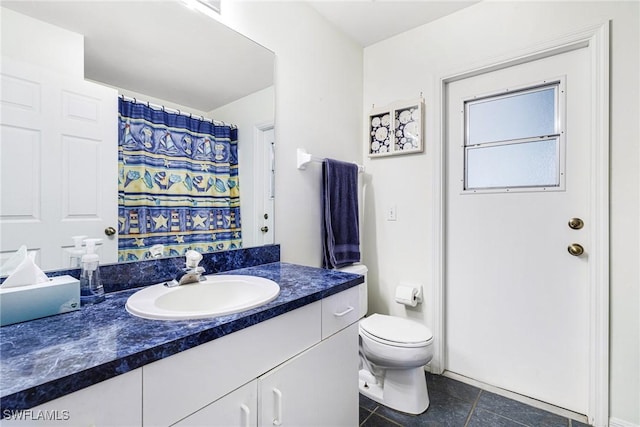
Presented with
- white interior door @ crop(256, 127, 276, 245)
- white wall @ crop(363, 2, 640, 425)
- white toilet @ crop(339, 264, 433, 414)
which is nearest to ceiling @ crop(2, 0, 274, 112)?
white interior door @ crop(256, 127, 276, 245)

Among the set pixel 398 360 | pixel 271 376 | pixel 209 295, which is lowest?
pixel 398 360

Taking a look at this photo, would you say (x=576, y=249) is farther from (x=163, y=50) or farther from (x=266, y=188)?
(x=163, y=50)

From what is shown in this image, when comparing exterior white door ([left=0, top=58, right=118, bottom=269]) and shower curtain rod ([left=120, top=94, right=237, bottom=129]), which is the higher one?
shower curtain rod ([left=120, top=94, right=237, bottom=129])

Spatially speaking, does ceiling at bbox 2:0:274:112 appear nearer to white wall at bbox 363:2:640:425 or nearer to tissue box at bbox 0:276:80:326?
tissue box at bbox 0:276:80:326

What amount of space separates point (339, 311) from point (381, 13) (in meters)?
1.80

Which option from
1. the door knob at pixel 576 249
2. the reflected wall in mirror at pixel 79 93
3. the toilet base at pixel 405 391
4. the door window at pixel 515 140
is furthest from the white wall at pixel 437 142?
the reflected wall in mirror at pixel 79 93

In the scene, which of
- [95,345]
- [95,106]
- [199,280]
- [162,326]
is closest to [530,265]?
[199,280]

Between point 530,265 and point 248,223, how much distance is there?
61.8 inches

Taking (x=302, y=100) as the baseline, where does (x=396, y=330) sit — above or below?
below

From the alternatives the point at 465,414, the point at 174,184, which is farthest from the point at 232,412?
the point at 465,414

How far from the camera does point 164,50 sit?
118cm

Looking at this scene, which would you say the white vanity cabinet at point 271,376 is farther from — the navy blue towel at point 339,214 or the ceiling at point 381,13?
the ceiling at point 381,13

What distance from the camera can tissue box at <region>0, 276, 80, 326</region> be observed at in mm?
710

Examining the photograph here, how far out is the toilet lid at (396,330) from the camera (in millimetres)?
1514
